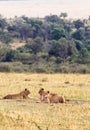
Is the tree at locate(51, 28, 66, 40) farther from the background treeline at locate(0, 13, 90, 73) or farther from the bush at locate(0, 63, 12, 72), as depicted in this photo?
the bush at locate(0, 63, 12, 72)

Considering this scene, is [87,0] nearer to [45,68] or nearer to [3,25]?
[3,25]

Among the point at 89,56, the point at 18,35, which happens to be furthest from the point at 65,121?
the point at 18,35

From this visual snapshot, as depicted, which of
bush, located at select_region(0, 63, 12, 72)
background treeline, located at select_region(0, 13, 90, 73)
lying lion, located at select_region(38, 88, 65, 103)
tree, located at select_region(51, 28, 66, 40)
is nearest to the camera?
lying lion, located at select_region(38, 88, 65, 103)

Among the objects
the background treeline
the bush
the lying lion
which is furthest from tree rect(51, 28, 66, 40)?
the lying lion

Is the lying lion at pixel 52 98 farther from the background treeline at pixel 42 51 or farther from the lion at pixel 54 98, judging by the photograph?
the background treeline at pixel 42 51

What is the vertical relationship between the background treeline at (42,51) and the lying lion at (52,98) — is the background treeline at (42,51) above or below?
below

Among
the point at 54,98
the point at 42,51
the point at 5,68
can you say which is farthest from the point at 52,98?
the point at 42,51

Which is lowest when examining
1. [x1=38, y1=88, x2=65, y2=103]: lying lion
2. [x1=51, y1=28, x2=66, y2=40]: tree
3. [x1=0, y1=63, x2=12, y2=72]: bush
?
[x1=51, y1=28, x2=66, y2=40]: tree

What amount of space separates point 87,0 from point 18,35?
376 feet

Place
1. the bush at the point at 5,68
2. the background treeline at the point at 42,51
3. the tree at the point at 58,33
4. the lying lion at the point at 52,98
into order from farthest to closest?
the tree at the point at 58,33, the background treeline at the point at 42,51, the bush at the point at 5,68, the lying lion at the point at 52,98

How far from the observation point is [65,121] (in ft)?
34.4

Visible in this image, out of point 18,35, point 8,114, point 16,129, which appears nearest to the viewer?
point 16,129

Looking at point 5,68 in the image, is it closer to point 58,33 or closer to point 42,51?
point 42,51

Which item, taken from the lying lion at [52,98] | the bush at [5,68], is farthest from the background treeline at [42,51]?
the lying lion at [52,98]
